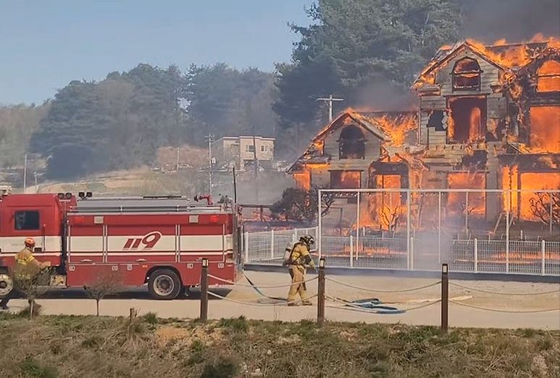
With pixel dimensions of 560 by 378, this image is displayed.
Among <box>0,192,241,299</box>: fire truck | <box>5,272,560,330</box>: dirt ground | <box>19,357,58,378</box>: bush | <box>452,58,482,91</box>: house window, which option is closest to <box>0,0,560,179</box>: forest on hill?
<box>452,58,482,91</box>: house window

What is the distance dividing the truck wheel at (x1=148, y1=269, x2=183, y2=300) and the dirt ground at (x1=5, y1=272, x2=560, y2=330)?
296 mm

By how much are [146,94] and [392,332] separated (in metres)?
94.5

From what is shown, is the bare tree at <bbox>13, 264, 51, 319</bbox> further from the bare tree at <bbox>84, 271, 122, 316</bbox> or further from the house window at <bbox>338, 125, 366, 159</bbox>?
the house window at <bbox>338, 125, 366, 159</bbox>

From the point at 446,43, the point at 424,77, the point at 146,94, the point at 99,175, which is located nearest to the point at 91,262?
the point at 424,77

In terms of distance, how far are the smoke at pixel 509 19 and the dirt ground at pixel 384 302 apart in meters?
33.7

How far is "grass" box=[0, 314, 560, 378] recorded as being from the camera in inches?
528

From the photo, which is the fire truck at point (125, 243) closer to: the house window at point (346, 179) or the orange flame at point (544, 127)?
the orange flame at point (544, 127)

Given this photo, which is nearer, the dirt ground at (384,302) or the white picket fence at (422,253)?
the dirt ground at (384,302)

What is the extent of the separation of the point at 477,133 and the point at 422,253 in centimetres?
1878

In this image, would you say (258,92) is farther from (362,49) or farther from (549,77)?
(549,77)

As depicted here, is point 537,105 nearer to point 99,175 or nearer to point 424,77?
point 424,77

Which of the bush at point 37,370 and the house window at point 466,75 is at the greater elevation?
the house window at point 466,75

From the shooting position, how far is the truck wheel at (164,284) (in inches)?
790

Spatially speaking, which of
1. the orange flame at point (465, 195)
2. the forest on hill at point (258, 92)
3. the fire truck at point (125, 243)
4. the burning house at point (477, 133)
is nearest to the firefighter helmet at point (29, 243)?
the fire truck at point (125, 243)
